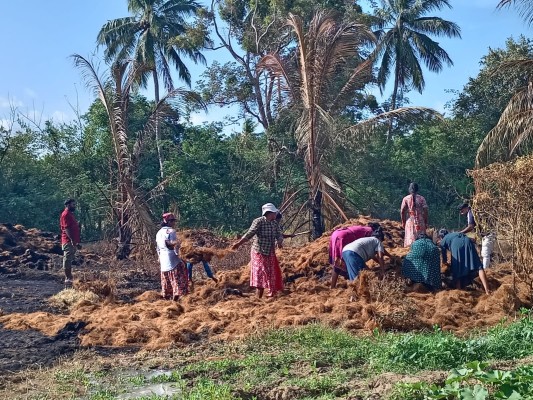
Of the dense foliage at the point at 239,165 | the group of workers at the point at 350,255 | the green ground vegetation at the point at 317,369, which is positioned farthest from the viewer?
the dense foliage at the point at 239,165

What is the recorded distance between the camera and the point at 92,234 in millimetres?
25453

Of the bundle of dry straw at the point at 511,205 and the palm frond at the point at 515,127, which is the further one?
the palm frond at the point at 515,127

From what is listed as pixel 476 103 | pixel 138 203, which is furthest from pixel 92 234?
pixel 476 103

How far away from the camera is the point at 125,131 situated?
1727cm

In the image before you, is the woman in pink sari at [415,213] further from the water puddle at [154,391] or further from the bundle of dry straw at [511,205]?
the water puddle at [154,391]

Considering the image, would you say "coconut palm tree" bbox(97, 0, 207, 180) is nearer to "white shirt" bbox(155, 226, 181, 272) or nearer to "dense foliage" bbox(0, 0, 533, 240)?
"dense foliage" bbox(0, 0, 533, 240)

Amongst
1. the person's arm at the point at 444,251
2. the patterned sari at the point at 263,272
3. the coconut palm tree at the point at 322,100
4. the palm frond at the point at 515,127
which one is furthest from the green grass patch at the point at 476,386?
the coconut palm tree at the point at 322,100

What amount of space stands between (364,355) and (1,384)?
348 cm

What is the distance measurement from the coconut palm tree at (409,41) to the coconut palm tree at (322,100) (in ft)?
45.3

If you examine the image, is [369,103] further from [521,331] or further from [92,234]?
[521,331]

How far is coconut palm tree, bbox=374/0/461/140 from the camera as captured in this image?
98.4 ft

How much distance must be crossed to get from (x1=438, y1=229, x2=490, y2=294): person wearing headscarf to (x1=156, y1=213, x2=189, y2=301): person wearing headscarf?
13.1 feet

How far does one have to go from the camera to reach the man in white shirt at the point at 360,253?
35.4 ft

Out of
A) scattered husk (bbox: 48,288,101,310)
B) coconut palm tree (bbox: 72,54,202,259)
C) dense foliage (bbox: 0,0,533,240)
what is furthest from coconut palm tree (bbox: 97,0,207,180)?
scattered husk (bbox: 48,288,101,310)
